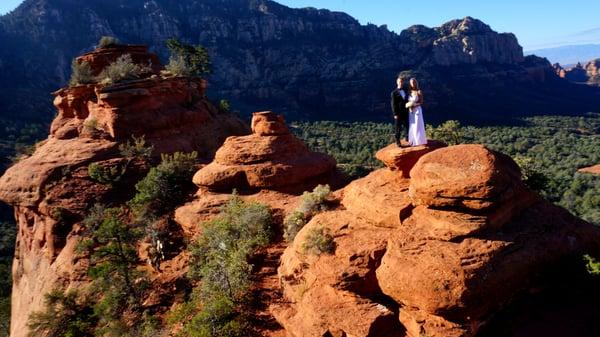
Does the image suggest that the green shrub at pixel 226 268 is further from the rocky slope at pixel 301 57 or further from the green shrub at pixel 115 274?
the rocky slope at pixel 301 57

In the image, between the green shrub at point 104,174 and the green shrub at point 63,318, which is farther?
the green shrub at point 104,174

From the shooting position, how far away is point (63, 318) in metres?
14.6

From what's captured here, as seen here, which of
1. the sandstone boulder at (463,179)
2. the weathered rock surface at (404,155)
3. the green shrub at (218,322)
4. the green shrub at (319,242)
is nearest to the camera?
the sandstone boulder at (463,179)

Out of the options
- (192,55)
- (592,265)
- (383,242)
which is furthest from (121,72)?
(592,265)

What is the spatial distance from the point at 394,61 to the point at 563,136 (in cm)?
6147

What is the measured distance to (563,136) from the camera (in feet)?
214

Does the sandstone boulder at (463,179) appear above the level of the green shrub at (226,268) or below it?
above

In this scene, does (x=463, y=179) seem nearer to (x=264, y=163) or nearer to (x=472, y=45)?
(x=264, y=163)

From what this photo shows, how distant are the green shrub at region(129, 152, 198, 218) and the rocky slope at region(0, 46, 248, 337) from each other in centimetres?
229

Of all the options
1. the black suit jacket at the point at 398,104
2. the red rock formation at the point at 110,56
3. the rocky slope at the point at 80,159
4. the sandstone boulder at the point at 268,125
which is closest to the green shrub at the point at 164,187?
the rocky slope at the point at 80,159

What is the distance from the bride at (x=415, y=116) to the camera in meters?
11.3

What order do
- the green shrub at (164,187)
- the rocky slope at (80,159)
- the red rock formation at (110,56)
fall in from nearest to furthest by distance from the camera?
the green shrub at (164,187), the rocky slope at (80,159), the red rock formation at (110,56)

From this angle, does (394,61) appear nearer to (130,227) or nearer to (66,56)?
(66,56)

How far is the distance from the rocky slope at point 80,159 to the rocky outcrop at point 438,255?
11967 mm
